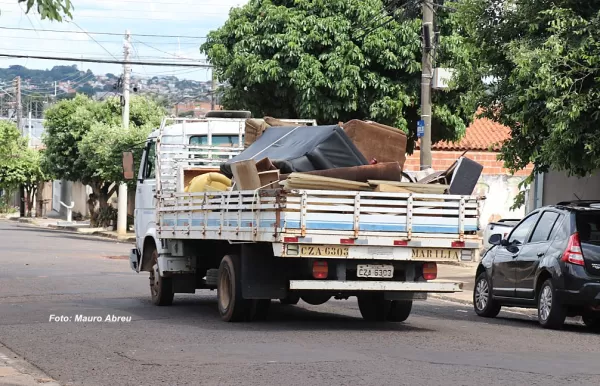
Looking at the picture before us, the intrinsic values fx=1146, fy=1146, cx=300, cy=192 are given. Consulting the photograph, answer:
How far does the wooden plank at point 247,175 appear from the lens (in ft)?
44.0

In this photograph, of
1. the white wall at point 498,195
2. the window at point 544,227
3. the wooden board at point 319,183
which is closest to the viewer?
the wooden board at point 319,183

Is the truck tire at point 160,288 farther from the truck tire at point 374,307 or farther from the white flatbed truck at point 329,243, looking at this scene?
the truck tire at point 374,307

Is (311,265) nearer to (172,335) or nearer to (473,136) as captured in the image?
(172,335)

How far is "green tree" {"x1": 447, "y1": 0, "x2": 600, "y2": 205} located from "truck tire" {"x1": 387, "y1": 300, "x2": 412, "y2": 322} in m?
3.04

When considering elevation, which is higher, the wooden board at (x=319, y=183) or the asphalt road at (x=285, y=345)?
the wooden board at (x=319, y=183)

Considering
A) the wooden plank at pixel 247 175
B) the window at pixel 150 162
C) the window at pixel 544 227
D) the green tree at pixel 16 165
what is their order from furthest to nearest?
the green tree at pixel 16 165, the window at pixel 150 162, the window at pixel 544 227, the wooden plank at pixel 247 175

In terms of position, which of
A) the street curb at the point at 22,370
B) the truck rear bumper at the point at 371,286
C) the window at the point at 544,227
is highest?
the window at the point at 544,227

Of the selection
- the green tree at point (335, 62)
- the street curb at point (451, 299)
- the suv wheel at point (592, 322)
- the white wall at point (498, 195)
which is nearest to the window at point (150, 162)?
the street curb at point (451, 299)

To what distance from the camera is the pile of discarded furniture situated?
518 inches

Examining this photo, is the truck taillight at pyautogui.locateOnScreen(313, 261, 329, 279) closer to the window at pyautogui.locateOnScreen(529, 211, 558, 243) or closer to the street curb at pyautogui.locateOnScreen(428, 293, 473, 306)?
the window at pyautogui.locateOnScreen(529, 211, 558, 243)

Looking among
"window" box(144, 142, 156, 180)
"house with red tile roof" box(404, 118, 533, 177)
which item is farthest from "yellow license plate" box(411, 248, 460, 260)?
"house with red tile roof" box(404, 118, 533, 177)

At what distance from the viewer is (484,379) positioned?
31.2 ft

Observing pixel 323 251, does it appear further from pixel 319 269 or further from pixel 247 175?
pixel 247 175

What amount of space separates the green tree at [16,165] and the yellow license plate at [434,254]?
199ft
